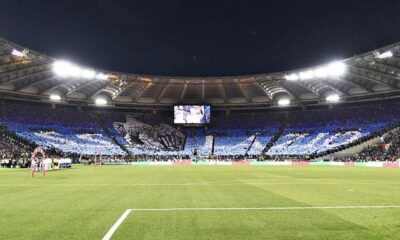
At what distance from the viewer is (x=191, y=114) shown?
93.6 meters

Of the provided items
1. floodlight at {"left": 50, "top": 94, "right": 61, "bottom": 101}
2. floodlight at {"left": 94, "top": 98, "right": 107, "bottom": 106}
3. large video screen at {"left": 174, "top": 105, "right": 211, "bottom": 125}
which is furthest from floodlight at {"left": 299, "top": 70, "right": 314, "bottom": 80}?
floodlight at {"left": 50, "top": 94, "right": 61, "bottom": 101}

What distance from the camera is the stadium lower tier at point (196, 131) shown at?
7994 centimetres

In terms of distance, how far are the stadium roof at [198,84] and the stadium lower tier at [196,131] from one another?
147 inches

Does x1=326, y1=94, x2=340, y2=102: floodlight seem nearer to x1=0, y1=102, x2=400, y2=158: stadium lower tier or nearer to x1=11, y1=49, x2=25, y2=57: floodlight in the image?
x1=0, y1=102, x2=400, y2=158: stadium lower tier

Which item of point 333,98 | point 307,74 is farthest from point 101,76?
point 333,98

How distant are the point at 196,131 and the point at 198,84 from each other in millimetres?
13143

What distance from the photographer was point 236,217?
10117 mm

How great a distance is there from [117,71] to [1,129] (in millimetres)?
24978

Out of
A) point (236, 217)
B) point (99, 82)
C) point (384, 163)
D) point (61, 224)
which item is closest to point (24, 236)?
point (61, 224)

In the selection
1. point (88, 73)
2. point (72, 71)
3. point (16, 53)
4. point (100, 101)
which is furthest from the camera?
point (100, 101)

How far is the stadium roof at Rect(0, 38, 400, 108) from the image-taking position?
68250 mm

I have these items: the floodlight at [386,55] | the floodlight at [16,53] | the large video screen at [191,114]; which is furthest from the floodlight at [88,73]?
the floodlight at [386,55]

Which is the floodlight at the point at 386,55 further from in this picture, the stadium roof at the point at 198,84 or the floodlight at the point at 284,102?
the floodlight at the point at 284,102

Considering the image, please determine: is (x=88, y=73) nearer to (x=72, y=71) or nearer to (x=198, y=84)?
(x=72, y=71)
